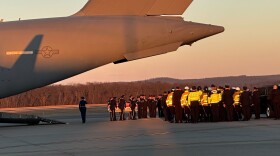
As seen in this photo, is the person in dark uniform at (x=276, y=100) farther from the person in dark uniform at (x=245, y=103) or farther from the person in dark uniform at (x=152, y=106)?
the person in dark uniform at (x=152, y=106)

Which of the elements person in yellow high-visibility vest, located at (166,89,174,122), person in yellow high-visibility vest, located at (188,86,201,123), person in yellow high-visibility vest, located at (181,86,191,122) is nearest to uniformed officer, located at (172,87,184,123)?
person in yellow high-visibility vest, located at (181,86,191,122)

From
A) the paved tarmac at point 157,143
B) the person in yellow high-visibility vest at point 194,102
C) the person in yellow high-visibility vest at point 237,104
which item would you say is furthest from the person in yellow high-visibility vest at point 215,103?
the paved tarmac at point 157,143

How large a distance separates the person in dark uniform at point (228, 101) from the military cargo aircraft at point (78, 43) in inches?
86.0

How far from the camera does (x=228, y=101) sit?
2078 centimetres

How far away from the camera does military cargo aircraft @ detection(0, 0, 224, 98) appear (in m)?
20.6

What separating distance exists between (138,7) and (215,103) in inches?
180

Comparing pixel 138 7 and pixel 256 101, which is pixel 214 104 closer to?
pixel 256 101

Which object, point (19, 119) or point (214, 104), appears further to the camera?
point (19, 119)

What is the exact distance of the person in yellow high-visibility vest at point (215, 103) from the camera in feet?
68.3

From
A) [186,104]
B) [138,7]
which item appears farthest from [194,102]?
[138,7]

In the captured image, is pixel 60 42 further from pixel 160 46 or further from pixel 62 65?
pixel 160 46

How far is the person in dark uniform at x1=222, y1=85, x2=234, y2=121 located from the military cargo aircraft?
86.0 inches

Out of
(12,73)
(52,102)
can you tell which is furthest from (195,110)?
(52,102)

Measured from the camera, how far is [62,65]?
20.8 meters
